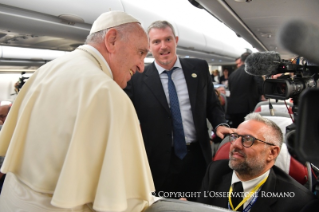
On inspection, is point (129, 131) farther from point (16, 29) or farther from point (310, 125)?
point (16, 29)

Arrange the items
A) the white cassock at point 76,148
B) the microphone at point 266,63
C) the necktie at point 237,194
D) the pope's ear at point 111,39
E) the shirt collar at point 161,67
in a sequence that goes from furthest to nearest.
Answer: the shirt collar at point 161,67 < the necktie at point 237,194 < the microphone at point 266,63 < the pope's ear at point 111,39 < the white cassock at point 76,148

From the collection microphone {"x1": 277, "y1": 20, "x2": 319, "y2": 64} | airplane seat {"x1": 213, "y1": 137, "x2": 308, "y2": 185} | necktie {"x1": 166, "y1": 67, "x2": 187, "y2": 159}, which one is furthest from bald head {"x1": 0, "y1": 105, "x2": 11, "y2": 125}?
microphone {"x1": 277, "y1": 20, "x2": 319, "y2": 64}

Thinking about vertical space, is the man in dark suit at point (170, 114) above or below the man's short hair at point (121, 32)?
below

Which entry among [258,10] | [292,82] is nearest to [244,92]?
[258,10]

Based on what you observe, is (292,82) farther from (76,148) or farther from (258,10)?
(258,10)

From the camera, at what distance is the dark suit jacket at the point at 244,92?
4.93 metres

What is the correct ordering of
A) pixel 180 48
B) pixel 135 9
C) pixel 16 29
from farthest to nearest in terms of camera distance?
pixel 180 48
pixel 135 9
pixel 16 29

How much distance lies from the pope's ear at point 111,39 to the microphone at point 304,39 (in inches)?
33.3

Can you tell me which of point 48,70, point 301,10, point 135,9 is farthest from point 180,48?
point 48,70

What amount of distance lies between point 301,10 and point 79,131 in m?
2.42

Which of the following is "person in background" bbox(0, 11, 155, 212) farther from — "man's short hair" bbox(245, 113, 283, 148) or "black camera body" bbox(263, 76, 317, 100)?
"man's short hair" bbox(245, 113, 283, 148)

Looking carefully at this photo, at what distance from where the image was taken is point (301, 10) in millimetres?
2479

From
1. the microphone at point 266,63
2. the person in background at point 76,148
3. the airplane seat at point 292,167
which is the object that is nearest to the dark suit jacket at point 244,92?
the airplane seat at point 292,167

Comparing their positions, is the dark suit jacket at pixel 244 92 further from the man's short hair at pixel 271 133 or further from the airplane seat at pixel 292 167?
the man's short hair at pixel 271 133
